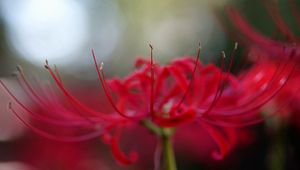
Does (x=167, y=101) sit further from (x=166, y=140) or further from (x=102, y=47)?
(x=102, y=47)

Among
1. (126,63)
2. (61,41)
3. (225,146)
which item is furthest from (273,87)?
(61,41)

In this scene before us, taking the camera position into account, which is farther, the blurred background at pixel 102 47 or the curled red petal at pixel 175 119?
the blurred background at pixel 102 47

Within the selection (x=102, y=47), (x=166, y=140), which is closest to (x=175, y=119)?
(x=166, y=140)

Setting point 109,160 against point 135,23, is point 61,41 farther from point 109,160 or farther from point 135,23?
point 109,160

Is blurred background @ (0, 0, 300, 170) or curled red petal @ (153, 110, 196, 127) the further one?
blurred background @ (0, 0, 300, 170)

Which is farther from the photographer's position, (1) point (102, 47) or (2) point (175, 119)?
(1) point (102, 47)
